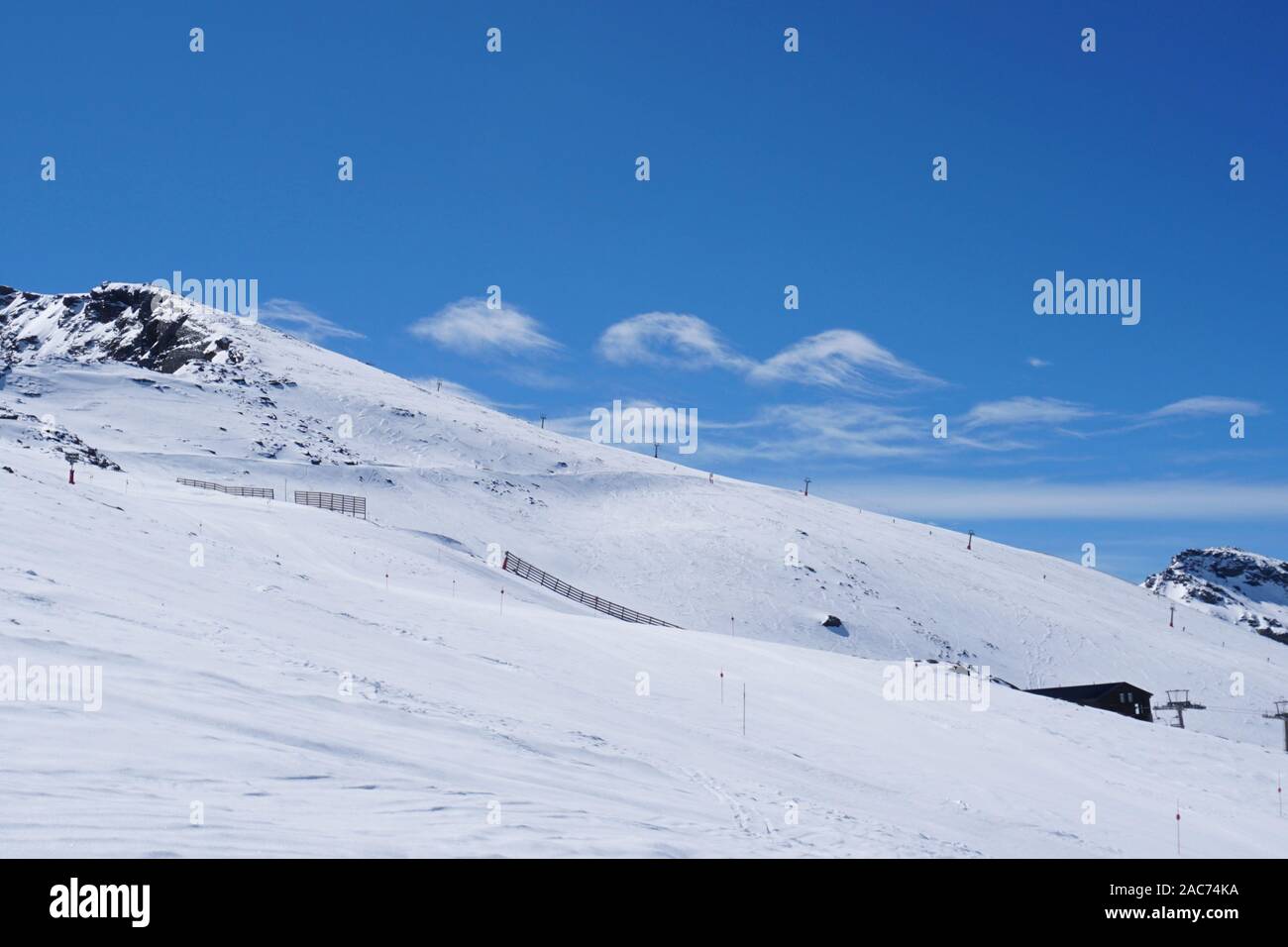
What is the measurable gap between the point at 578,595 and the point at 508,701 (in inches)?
1348

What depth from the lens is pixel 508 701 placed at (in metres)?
18.4

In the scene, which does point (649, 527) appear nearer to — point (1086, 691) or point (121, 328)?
point (1086, 691)

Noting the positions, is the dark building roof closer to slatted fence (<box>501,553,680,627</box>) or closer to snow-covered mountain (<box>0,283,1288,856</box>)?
snow-covered mountain (<box>0,283,1288,856</box>)

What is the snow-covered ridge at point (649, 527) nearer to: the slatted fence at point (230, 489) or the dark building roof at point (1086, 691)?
the slatted fence at point (230, 489)

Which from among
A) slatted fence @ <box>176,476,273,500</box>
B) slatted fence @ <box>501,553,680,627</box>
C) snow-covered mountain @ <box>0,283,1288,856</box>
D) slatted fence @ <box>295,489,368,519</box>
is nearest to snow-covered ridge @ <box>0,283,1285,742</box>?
snow-covered mountain @ <box>0,283,1288,856</box>

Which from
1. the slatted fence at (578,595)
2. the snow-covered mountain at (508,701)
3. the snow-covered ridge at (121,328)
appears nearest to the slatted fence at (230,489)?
the snow-covered mountain at (508,701)

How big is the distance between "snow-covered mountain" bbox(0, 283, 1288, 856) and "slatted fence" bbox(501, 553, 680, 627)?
338 cm

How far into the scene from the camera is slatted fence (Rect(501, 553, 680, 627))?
50.1 metres

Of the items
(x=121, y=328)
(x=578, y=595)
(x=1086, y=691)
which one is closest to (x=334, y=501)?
(x=578, y=595)

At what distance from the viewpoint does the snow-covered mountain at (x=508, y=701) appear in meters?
Result: 10.9

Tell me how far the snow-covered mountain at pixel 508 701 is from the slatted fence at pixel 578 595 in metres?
3.38

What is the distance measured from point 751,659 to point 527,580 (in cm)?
1985
